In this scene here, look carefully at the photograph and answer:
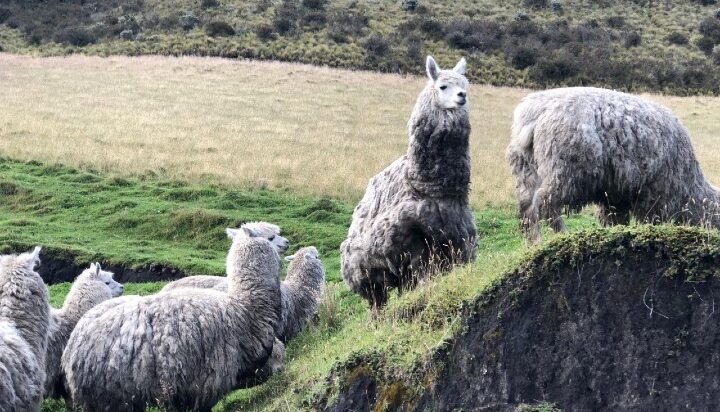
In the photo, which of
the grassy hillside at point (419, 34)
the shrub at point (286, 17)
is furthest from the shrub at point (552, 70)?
the shrub at point (286, 17)

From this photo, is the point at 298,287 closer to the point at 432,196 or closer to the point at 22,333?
the point at 432,196

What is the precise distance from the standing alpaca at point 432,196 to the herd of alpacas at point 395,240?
0.04 ft

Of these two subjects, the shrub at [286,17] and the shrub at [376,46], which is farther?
the shrub at [286,17]

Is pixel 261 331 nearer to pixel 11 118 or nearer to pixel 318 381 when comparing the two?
pixel 318 381

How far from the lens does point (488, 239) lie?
17281 mm

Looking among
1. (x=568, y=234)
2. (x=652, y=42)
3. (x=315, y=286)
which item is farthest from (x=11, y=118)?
(x=652, y=42)

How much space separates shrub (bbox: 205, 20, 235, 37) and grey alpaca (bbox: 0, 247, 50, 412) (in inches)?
1846

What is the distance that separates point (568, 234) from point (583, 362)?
102 cm

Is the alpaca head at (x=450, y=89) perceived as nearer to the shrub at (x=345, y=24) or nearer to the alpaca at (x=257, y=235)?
the alpaca at (x=257, y=235)

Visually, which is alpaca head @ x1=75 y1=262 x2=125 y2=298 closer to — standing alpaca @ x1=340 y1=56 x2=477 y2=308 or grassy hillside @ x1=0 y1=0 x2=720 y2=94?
standing alpaca @ x1=340 y1=56 x2=477 y2=308

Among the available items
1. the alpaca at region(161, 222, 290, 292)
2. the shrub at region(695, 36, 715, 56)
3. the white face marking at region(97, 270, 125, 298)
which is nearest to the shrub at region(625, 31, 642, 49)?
the shrub at region(695, 36, 715, 56)

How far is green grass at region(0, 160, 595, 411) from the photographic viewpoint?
8188 millimetres

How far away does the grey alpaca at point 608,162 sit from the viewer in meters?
9.77

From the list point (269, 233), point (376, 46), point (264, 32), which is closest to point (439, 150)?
point (269, 233)
